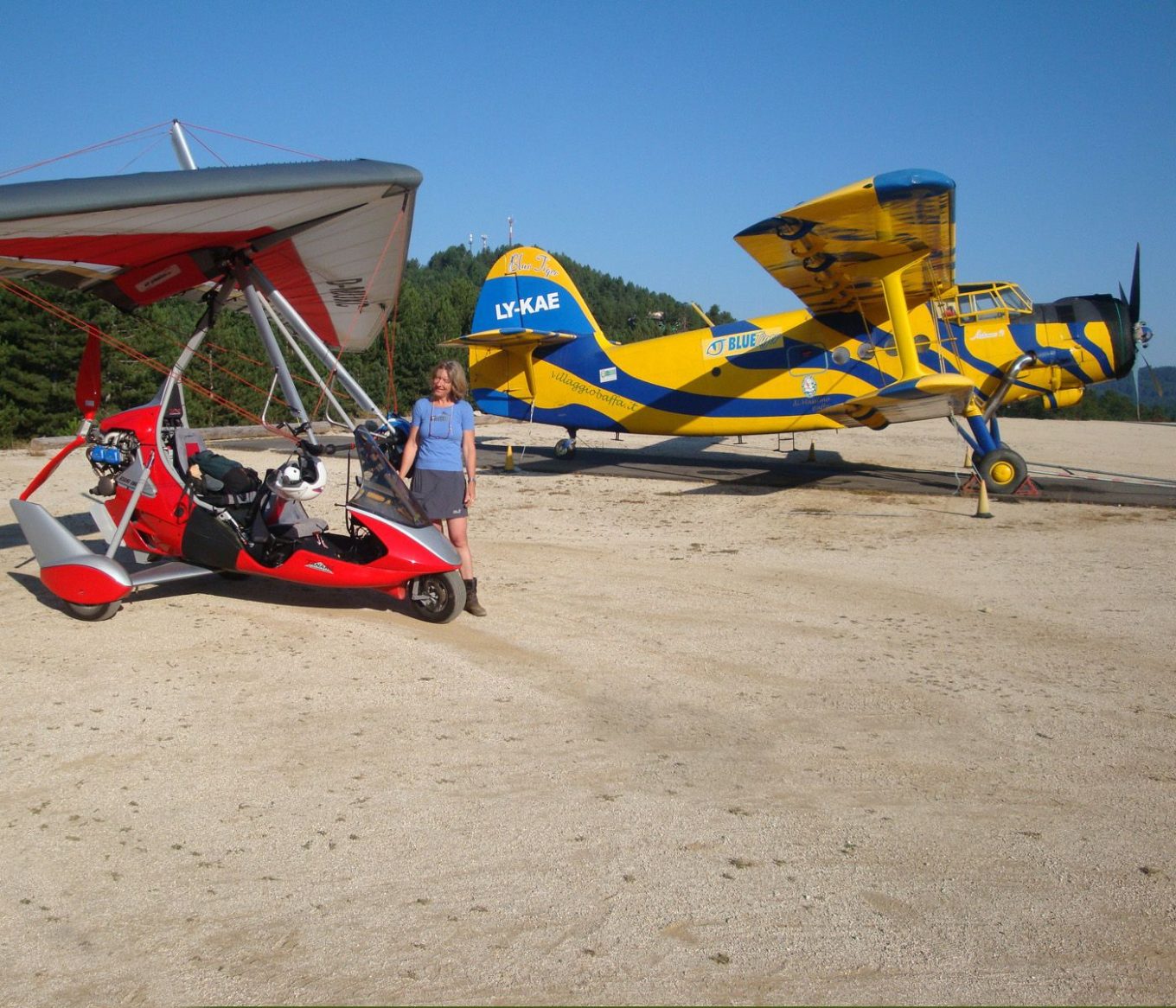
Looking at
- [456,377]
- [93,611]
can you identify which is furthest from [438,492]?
[93,611]

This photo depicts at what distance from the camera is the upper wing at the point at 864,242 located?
10.8 m

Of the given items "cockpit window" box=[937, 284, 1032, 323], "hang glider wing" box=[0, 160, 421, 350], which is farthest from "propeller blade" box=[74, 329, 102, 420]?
"cockpit window" box=[937, 284, 1032, 323]

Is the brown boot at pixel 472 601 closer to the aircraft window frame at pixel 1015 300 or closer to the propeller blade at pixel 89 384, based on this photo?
the propeller blade at pixel 89 384

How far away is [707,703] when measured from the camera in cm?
532

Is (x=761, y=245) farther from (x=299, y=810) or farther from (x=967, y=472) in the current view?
(x=299, y=810)

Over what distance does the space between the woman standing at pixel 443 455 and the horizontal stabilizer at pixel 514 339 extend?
1071cm

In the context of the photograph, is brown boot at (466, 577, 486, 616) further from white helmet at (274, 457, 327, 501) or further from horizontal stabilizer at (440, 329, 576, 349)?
horizontal stabilizer at (440, 329, 576, 349)

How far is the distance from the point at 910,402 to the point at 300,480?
958 cm

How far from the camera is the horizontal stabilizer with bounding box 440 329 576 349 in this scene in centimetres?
1777

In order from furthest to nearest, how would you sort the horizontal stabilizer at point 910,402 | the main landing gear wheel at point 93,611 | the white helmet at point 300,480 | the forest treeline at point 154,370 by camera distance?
the forest treeline at point 154,370 < the horizontal stabilizer at point 910,402 < the main landing gear wheel at point 93,611 < the white helmet at point 300,480

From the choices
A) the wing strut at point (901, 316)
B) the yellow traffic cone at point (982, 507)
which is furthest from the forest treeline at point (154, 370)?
the yellow traffic cone at point (982, 507)

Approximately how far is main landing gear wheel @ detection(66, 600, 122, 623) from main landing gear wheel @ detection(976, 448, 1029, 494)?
11314mm

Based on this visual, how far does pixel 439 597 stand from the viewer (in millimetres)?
6969

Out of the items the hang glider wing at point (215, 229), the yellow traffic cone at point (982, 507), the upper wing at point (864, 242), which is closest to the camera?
the hang glider wing at point (215, 229)
